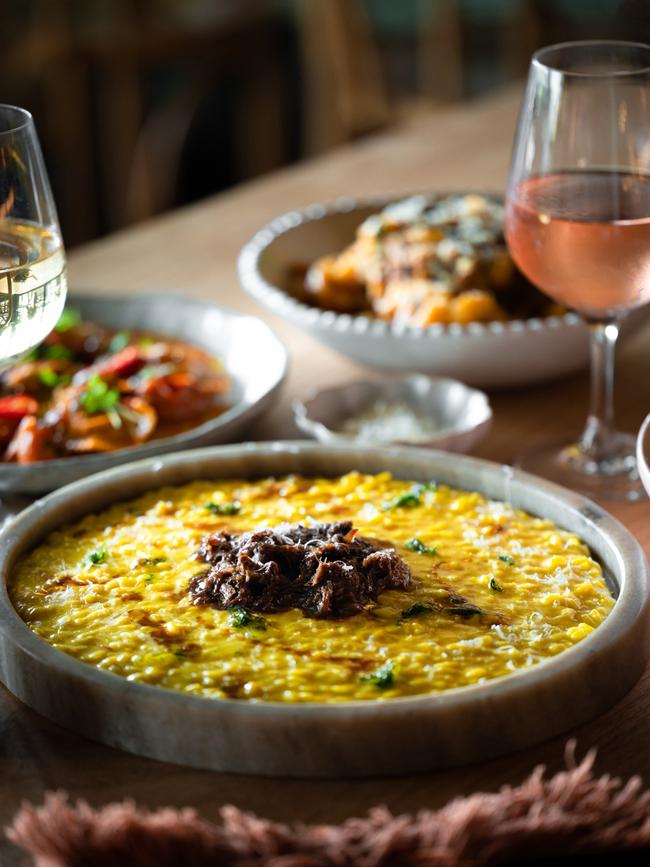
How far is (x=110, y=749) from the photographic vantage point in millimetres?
1409

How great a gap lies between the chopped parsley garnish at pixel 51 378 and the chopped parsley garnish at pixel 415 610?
47.4 inches

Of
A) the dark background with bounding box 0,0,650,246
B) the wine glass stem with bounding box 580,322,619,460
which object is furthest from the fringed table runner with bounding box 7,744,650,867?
the dark background with bounding box 0,0,650,246

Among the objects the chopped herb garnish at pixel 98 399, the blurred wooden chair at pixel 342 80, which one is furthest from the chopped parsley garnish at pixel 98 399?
the blurred wooden chair at pixel 342 80

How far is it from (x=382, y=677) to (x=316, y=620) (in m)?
0.15

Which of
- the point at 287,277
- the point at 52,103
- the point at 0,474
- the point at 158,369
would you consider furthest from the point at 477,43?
the point at 0,474

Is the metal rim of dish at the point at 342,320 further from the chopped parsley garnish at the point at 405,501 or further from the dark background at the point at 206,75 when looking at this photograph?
the dark background at the point at 206,75

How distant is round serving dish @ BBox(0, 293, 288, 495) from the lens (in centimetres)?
204

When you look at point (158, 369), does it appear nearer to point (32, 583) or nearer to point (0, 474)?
point (0, 474)

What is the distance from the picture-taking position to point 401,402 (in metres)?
2.36

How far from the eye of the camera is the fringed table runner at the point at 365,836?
1.16 meters

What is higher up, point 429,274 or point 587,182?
point 587,182

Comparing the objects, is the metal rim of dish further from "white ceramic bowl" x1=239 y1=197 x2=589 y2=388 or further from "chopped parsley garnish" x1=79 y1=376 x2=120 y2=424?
"chopped parsley garnish" x1=79 y1=376 x2=120 y2=424

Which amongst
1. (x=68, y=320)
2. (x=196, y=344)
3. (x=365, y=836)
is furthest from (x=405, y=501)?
(x=68, y=320)

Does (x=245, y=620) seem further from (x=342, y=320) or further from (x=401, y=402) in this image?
(x=342, y=320)
